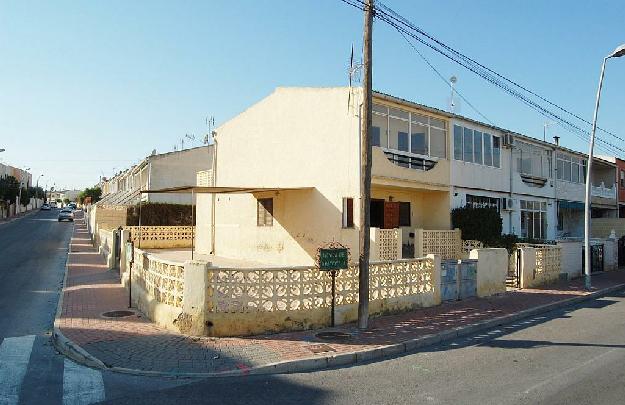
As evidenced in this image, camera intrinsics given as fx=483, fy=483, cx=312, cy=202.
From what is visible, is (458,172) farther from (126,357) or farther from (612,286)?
(126,357)

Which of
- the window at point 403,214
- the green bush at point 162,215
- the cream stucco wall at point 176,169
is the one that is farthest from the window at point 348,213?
the cream stucco wall at point 176,169

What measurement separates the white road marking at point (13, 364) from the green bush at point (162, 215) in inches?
951

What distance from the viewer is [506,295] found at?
45.6 ft

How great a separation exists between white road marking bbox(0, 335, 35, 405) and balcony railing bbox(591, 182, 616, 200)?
3365 centimetres

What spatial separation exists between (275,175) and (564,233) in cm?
2144

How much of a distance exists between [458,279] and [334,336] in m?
5.32

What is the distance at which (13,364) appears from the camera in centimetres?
695

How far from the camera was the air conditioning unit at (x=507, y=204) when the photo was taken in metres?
23.1

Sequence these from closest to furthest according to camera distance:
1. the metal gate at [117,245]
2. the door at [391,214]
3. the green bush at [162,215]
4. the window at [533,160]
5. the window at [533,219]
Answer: the metal gate at [117,245] < the door at [391,214] < the window at [533,160] < the window at [533,219] < the green bush at [162,215]

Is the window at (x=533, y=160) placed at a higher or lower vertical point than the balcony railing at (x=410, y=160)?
higher

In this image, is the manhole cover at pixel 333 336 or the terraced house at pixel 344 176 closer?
the manhole cover at pixel 333 336

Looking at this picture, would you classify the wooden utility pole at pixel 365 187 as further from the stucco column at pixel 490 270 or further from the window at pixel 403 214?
the window at pixel 403 214

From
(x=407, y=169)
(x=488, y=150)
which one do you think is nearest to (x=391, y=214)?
(x=407, y=169)

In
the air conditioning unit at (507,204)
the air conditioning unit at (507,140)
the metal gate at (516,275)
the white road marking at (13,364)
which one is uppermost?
the air conditioning unit at (507,140)
